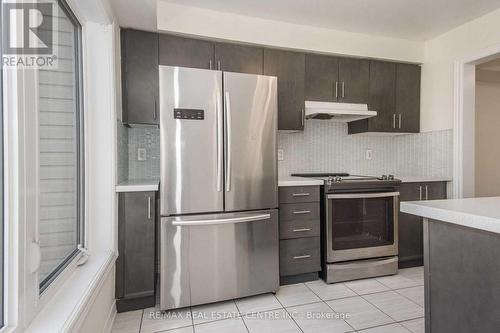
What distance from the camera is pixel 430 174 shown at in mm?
2994

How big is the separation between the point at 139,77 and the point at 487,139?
4723 millimetres

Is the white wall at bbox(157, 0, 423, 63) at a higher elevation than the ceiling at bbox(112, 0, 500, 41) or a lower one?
lower

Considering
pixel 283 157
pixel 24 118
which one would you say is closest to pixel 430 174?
pixel 283 157

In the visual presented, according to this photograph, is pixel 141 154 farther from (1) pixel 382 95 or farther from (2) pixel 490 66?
(2) pixel 490 66

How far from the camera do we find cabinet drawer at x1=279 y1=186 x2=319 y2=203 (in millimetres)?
2332

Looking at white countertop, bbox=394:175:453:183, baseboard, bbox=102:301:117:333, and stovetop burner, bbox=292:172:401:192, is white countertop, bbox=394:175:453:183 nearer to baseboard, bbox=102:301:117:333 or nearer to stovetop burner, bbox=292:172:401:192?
stovetop burner, bbox=292:172:401:192

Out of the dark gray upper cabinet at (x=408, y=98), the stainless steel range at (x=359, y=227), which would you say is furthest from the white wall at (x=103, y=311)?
the dark gray upper cabinet at (x=408, y=98)

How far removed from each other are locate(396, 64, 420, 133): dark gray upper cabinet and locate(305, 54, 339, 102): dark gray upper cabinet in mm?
811

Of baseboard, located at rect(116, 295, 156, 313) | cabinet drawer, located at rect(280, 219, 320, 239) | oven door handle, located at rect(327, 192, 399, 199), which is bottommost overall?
baseboard, located at rect(116, 295, 156, 313)

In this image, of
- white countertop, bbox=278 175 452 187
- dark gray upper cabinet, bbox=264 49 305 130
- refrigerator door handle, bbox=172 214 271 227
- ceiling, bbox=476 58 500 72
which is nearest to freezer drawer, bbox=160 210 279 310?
refrigerator door handle, bbox=172 214 271 227

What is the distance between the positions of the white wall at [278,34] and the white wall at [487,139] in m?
1.73

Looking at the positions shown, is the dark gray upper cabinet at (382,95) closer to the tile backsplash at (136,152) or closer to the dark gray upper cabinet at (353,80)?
the dark gray upper cabinet at (353,80)

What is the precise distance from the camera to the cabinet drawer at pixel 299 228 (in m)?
2.34

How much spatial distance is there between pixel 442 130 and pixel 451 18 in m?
1.09
